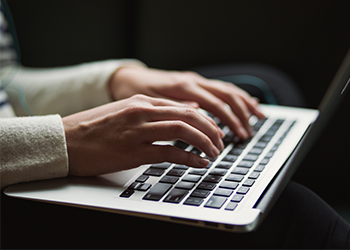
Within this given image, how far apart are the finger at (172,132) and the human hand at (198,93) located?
17 centimetres

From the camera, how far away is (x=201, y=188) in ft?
1.37

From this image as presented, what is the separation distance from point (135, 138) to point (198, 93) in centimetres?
25

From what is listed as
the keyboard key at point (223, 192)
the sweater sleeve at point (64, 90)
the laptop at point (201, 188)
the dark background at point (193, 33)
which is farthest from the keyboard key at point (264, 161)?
the dark background at point (193, 33)

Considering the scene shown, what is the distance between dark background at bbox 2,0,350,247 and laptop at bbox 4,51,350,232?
2.96 feet

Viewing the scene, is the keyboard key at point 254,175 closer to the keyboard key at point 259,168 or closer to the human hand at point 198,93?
the keyboard key at point 259,168

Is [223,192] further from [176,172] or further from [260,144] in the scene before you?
[260,144]

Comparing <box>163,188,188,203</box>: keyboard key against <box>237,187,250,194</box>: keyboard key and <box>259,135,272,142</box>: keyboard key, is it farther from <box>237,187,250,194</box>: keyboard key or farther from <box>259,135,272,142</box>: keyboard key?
<box>259,135,272,142</box>: keyboard key

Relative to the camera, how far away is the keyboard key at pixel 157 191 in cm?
40

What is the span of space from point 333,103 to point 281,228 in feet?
0.58

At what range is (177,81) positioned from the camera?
69cm

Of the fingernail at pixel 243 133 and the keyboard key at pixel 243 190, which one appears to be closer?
the keyboard key at pixel 243 190

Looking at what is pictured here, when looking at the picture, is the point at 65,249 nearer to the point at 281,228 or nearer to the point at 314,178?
the point at 281,228

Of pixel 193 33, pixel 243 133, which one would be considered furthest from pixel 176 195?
pixel 193 33

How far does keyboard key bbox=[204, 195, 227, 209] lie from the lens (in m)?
0.37
